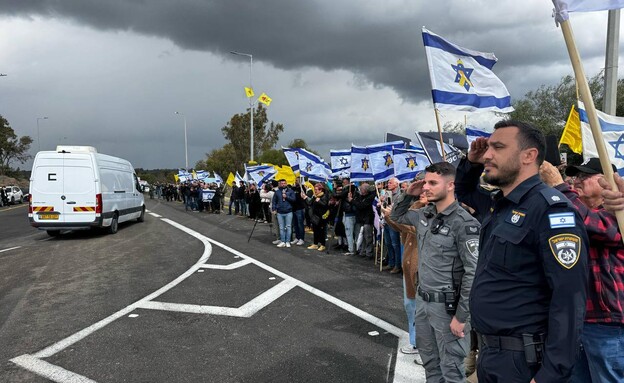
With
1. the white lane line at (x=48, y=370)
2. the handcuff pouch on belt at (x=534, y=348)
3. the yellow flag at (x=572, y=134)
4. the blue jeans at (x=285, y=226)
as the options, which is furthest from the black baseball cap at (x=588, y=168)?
the blue jeans at (x=285, y=226)

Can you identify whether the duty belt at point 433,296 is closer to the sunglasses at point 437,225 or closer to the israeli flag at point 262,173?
the sunglasses at point 437,225

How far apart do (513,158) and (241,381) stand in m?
3.10

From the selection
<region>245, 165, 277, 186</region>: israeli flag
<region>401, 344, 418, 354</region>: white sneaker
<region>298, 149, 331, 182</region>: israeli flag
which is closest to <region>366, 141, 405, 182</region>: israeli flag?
<region>298, 149, 331, 182</region>: israeli flag

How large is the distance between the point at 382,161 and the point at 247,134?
3990 centimetres

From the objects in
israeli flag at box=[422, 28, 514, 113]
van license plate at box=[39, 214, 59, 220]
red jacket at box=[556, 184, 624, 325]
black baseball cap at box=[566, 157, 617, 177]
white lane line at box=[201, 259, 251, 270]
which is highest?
israeli flag at box=[422, 28, 514, 113]

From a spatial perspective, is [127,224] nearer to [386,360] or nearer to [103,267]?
[103,267]

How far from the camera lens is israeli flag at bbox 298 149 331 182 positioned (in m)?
14.5

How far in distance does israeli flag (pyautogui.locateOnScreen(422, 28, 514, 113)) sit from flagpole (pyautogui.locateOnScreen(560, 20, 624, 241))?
9.42 ft

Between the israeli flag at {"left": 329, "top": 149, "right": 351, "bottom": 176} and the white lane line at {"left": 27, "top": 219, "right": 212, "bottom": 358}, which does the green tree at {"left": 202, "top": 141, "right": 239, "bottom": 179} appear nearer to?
the israeli flag at {"left": 329, "top": 149, "right": 351, "bottom": 176}

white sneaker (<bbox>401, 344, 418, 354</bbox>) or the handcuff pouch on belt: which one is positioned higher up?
the handcuff pouch on belt

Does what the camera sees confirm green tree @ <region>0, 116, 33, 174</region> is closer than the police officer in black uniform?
No

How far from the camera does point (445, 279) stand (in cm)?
314

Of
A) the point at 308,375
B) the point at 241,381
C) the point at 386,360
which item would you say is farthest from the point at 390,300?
the point at 241,381

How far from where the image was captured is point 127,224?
59.3 feet
